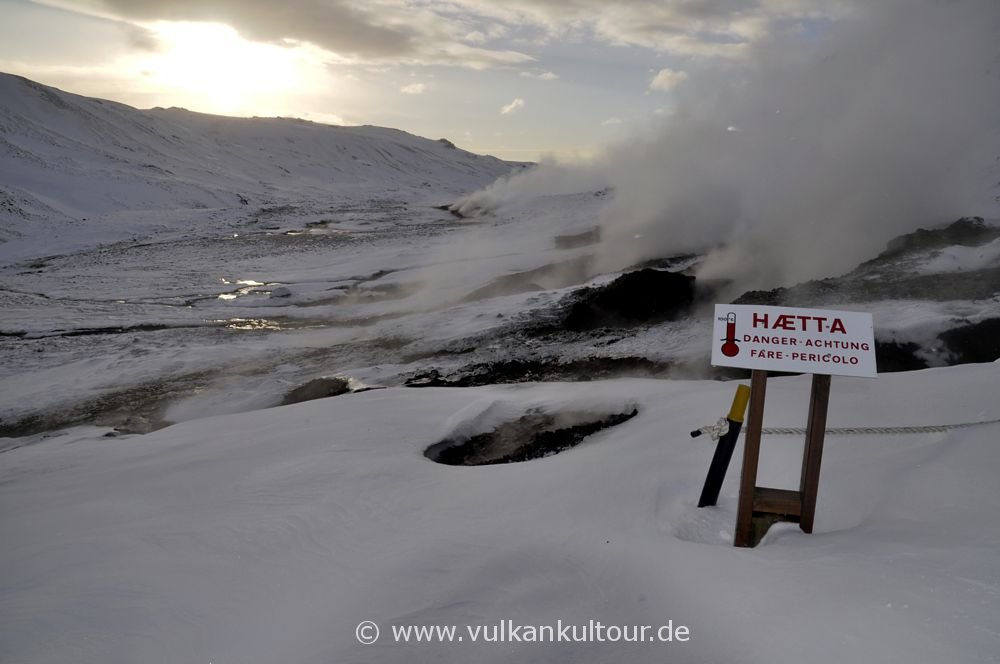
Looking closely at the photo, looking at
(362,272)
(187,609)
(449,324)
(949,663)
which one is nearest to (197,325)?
(449,324)

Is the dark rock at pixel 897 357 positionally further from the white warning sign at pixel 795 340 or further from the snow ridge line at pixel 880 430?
the white warning sign at pixel 795 340

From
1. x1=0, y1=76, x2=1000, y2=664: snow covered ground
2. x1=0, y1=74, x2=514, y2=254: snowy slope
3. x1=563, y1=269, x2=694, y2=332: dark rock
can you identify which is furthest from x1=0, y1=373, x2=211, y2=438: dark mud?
x1=0, y1=74, x2=514, y2=254: snowy slope

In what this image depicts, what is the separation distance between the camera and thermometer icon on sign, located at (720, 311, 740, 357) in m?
3.00

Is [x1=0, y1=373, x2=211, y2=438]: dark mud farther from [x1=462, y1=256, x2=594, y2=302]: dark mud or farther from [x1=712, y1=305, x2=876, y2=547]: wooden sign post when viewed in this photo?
[x1=712, y1=305, x2=876, y2=547]: wooden sign post

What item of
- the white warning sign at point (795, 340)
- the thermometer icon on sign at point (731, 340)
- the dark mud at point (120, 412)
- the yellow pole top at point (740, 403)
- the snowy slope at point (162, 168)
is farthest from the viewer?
the snowy slope at point (162, 168)

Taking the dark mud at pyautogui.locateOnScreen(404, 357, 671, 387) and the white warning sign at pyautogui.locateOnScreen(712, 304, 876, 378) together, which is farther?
the dark mud at pyautogui.locateOnScreen(404, 357, 671, 387)

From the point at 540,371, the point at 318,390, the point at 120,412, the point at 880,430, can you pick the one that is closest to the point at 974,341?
the point at 880,430

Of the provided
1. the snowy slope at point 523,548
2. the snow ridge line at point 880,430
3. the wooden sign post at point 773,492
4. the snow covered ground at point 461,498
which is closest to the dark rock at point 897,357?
the snow covered ground at point 461,498

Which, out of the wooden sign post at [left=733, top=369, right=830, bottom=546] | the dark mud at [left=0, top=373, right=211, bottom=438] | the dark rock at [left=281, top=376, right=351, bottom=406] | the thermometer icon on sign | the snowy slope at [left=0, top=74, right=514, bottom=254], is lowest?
the dark mud at [left=0, top=373, right=211, bottom=438]

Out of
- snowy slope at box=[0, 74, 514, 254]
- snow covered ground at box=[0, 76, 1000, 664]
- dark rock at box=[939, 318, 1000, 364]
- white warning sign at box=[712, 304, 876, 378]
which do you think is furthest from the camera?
snowy slope at box=[0, 74, 514, 254]

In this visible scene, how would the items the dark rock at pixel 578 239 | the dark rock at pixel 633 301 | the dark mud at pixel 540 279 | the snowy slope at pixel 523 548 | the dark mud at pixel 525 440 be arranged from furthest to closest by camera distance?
the dark rock at pixel 578 239 < the dark mud at pixel 540 279 < the dark rock at pixel 633 301 < the dark mud at pixel 525 440 < the snowy slope at pixel 523 548

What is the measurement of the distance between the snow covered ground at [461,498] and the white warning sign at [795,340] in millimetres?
849

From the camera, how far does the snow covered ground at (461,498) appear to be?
265 centimetres

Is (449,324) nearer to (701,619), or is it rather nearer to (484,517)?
(484,517)
